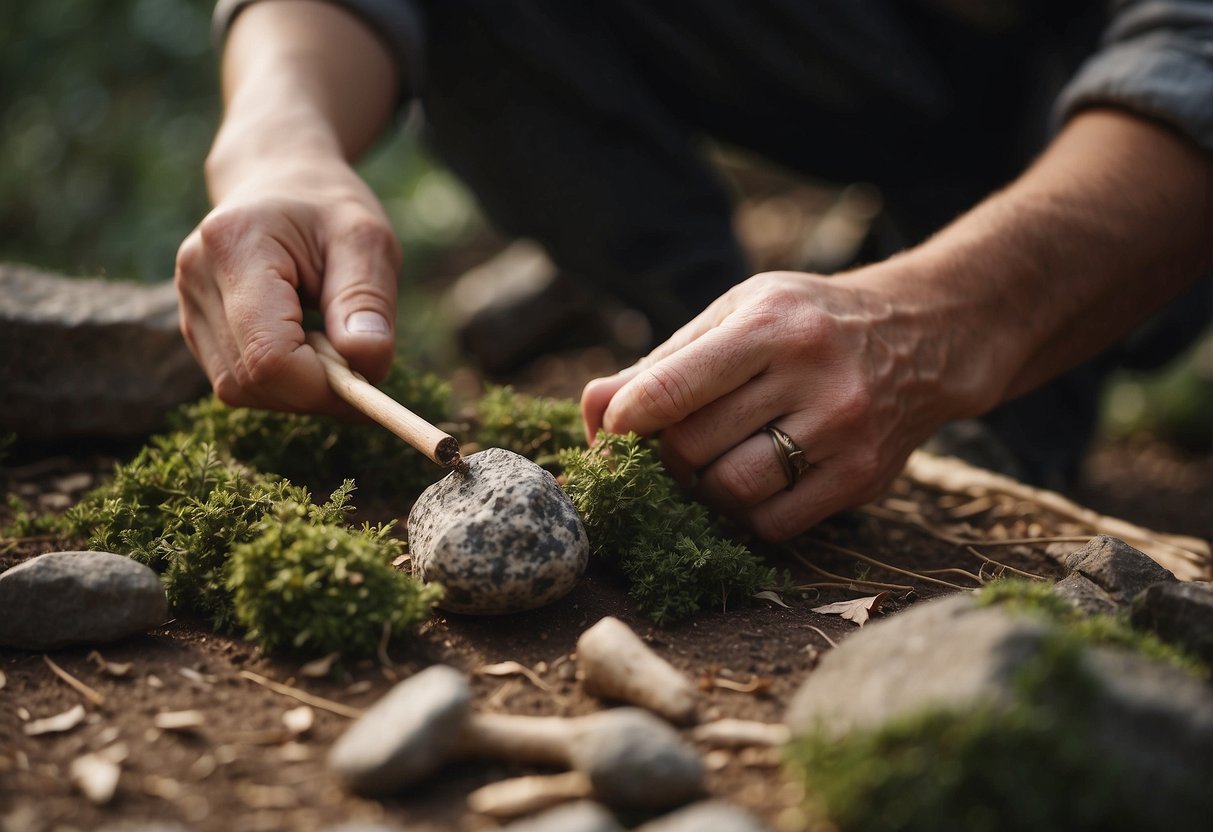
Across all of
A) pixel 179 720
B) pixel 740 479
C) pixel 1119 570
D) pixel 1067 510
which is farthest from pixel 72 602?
pixel 1067 510

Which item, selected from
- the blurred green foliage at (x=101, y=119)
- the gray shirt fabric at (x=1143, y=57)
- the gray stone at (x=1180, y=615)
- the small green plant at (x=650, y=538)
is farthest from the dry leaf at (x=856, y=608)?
the blurred green foliage at (x=101, y=119)

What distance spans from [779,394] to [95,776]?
1616 mm

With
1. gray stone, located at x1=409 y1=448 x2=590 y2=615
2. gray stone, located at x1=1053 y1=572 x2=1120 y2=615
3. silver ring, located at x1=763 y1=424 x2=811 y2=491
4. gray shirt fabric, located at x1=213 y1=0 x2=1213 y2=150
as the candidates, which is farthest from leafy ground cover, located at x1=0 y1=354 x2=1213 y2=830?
gray shirt fabric, located at x1=213 y1=0 x2=1213 y2=150

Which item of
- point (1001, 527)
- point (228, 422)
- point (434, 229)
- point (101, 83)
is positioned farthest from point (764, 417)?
point (101, 83)

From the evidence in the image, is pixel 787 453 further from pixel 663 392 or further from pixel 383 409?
pixel 383 409

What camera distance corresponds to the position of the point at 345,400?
229 cm

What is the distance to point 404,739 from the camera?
143cm

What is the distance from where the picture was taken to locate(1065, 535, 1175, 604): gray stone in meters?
1.93

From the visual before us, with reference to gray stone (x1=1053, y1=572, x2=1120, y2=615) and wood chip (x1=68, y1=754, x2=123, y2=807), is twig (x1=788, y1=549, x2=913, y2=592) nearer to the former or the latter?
gray stone (x1=1053, y1=572, x2=1120, y2=615)

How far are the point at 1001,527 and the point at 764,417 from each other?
1.02 metres

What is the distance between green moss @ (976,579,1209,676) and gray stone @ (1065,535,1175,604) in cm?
26

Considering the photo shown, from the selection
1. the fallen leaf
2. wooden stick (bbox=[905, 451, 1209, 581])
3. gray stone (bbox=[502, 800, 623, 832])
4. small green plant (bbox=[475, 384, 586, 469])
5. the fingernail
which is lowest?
wooden stick (bbox=[905, 451, 1209, 581])

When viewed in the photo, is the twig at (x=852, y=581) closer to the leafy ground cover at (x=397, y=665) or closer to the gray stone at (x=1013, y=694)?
the leafy ground cover at (x=397, y=665)

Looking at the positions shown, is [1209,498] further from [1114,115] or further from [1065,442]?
[1114,115]
